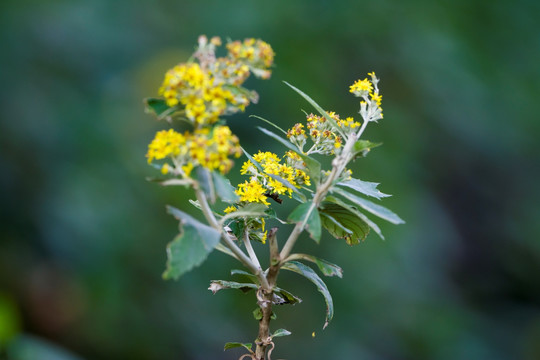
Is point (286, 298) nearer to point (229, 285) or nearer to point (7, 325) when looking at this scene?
point (229, 285)

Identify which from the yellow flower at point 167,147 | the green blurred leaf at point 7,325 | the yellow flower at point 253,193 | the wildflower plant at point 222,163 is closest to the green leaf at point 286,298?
the wildflower plant at point 222,163

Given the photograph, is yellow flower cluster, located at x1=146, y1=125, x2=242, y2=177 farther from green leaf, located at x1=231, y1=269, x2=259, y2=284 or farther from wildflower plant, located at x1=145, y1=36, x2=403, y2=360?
green leaf, located at x1=231, y1=269, x2=259, y2=284

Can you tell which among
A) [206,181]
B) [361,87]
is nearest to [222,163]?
[206,181]

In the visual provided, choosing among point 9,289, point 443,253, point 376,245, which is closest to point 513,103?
point 443,253

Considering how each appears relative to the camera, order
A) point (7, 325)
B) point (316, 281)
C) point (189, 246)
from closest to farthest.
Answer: point (189, 246)
point (316, 281)
point (7, 325)

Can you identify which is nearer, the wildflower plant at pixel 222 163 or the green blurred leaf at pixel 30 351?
the wildflower plant at pixel 222 163

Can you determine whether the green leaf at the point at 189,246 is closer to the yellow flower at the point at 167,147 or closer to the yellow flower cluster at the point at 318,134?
the yellow flower at the point at 167,147
